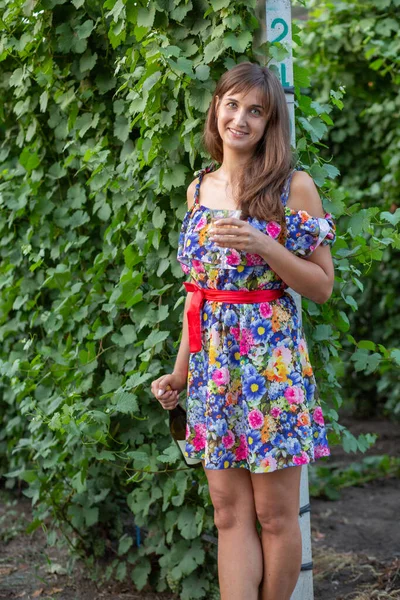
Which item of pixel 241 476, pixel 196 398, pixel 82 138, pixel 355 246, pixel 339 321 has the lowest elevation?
pixel 241 476

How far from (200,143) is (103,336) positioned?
888 millimetres

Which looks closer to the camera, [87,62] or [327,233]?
[327,233]

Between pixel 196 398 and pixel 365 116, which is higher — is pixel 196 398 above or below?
below

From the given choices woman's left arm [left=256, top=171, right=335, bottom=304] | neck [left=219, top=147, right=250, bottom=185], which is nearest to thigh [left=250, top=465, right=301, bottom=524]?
woman's left arm [left=256, top=171, right=335, bottom=304]

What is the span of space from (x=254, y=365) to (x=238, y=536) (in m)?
0.47

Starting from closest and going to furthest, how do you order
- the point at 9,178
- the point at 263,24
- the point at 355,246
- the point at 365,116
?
1. the point at 263,24
2. the point at 355,246
3. the point at 9,178
4. the point at 365,116

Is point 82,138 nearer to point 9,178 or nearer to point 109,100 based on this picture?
point 109,100

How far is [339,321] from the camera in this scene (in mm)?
2844

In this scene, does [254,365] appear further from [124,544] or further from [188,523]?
[124,544]

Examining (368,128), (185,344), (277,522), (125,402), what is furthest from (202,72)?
(368,128)

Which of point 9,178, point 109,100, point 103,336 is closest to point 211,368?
point 103,336

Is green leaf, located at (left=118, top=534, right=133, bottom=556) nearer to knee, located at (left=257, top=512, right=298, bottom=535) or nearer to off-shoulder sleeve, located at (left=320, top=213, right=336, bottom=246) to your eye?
knee, located at (left=257, top=512, right=298, bottom=535)

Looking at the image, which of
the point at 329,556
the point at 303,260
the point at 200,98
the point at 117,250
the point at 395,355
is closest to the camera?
the point at 303,260

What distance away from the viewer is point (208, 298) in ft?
7.60
